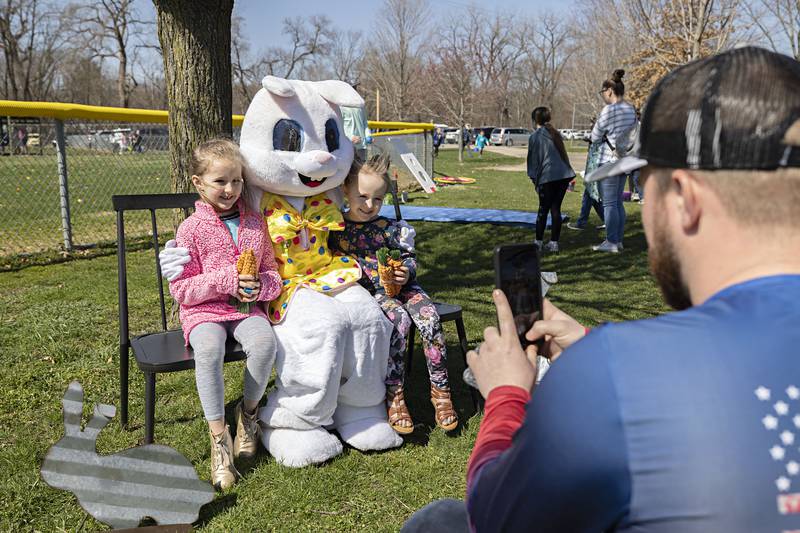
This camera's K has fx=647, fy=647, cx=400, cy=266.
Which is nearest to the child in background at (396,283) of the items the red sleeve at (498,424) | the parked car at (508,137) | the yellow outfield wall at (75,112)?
the red sleeve at (498,424)

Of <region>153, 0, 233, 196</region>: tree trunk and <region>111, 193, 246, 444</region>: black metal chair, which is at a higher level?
<region>153, 0, 233, 196</region>: tree trunk

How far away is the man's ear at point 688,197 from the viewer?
985mm

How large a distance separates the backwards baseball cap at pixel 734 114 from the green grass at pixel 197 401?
7.01 feet

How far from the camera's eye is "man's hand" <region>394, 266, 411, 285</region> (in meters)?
3.37

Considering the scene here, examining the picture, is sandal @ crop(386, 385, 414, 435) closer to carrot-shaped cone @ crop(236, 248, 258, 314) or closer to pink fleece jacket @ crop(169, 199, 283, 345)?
pink fleece jacket @ crop(169, 199, 283, 345)

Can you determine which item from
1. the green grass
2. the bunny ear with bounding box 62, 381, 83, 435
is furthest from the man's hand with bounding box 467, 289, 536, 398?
the bunny ear with bounding box 62, 381, 83, 435

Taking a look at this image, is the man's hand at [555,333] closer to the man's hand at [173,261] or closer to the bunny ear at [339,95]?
the man's hand at [173,261]

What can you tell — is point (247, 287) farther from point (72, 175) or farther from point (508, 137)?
point (508, 137)

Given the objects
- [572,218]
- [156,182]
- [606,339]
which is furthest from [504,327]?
[156,182]

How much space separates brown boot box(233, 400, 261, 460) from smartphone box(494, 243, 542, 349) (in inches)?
72.3

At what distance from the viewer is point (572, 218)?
10.6m

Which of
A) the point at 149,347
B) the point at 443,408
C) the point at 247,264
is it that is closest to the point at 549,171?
the point at 443,408

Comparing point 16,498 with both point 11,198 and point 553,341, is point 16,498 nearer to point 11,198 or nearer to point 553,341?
point 553,341

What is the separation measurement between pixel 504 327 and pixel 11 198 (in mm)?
12896
